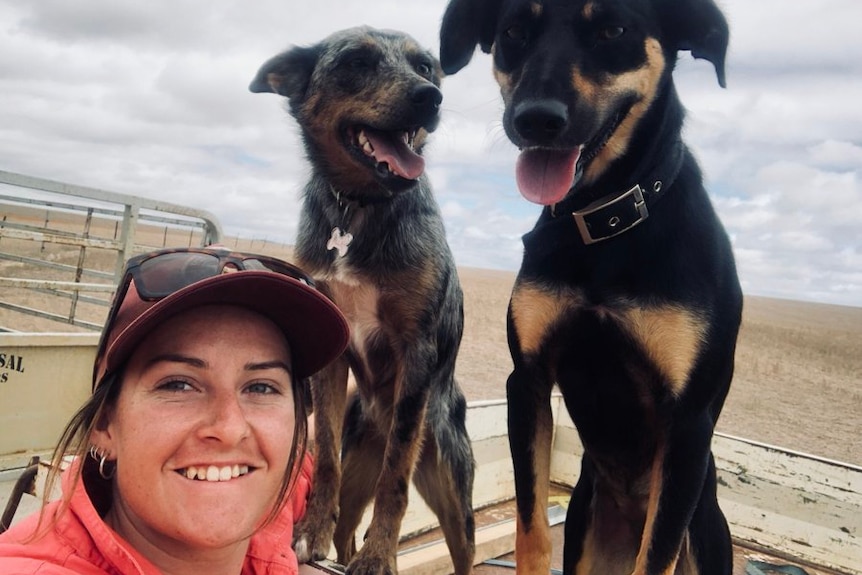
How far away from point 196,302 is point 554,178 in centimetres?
119

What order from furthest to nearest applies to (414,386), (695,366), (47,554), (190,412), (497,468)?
1. (497,468)
2. (414,386)
3. (695,366)
4. (190,412)
5. (47,554)

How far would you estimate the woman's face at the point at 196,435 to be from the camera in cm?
141

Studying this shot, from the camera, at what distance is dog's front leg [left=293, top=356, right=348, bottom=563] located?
2559mm

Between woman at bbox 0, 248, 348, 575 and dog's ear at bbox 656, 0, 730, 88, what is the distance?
1.48 metres

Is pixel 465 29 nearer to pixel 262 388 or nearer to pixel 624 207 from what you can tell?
pixel 624 207

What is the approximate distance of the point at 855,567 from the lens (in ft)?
13.8

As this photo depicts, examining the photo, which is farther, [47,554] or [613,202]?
[613,202]

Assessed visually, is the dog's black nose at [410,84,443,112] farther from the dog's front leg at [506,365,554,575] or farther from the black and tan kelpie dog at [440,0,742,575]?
the dog's front leg at [506,365,554,575]

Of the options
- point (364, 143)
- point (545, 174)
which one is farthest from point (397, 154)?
point (545, 174)

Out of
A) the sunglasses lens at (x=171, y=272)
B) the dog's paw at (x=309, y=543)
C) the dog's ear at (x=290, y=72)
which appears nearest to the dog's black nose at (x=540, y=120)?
the sunglasses lens at (x=171, y=272)

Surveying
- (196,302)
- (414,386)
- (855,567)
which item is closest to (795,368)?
(855,567)

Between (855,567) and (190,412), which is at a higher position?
(190,412)

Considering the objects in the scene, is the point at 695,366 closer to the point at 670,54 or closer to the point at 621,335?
the point at 621,335

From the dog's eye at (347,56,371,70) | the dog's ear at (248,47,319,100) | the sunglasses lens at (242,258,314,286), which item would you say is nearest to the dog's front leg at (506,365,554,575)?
the sunglasses lens at (242,258,314,286)
